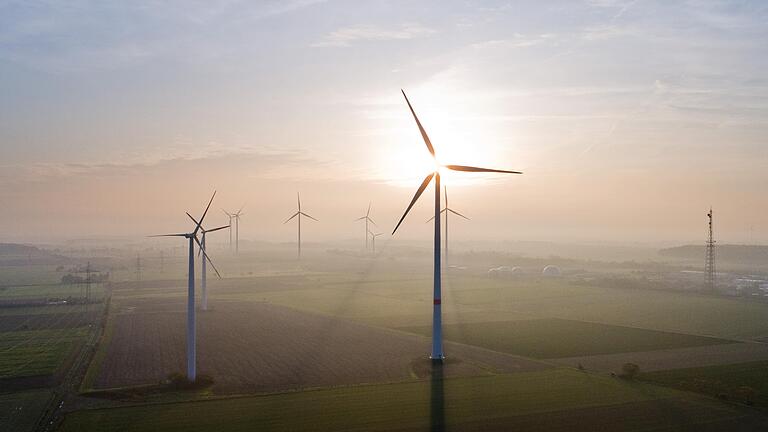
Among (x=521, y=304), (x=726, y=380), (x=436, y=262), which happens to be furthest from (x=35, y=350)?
(x=521, y=304)

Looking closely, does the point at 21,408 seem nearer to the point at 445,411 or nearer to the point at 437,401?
the point at 437,401

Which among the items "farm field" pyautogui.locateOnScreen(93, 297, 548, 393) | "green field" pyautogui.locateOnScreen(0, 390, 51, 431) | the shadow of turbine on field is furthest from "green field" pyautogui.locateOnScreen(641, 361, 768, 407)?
"green field" pyautogui.locateOnScreen(0, 390, 51, 431)

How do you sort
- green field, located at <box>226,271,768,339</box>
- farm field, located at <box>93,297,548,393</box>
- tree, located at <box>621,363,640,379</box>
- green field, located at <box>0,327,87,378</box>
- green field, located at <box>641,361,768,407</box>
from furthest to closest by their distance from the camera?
green field, located at <box>226,271,768,339</box> < green field, located at <box>0,327,87,378</box> < farm field, located at <box>93,297,548,393</box> < tree, located at <box>621,363,640,379</box> < green field, located at <box>641,361,768,407</box>

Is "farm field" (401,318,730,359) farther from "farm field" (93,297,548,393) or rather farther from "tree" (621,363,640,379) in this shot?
"tree" (621,363,640,379)

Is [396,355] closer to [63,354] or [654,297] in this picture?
[63,354]

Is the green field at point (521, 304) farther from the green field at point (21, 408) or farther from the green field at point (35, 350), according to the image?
the green field at point (21, 408)

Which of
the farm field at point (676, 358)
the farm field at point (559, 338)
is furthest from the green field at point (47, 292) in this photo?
the farm field at point (676, 358)

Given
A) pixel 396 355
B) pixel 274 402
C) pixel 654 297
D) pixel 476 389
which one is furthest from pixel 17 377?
pixel 654 297
